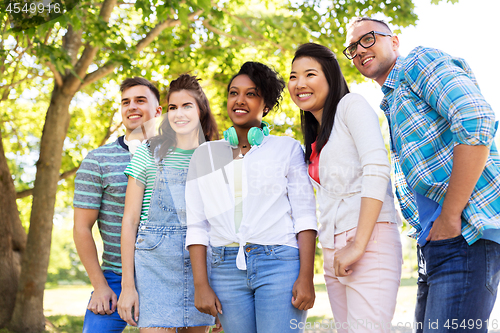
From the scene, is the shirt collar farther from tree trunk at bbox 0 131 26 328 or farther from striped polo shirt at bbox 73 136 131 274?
tree trunk at bbox 0 131 26 328

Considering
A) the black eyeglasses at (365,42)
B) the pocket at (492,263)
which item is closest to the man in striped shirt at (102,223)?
the black eyeglasses at (365,42)

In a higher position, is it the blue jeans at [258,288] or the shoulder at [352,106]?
the shoulder at [352,106]

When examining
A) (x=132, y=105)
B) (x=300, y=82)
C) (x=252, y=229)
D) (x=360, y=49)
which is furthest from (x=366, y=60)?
(x=132, y=105)

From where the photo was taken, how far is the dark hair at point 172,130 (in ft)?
8.61

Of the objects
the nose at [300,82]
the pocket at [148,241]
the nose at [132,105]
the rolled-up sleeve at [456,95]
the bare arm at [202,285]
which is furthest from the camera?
the nose at [132,105]

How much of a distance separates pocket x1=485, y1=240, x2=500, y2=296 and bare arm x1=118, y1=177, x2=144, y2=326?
1751 millimetres

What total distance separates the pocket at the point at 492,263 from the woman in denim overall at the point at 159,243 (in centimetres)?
147

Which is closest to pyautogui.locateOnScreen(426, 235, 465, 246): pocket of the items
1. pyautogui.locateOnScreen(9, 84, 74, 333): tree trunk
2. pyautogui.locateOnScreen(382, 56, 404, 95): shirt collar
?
pyautogui.locateOnScreen(382, 56, 404, 95): shirt collar

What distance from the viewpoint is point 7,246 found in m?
6.01

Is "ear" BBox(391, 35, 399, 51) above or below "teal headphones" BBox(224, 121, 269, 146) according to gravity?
above

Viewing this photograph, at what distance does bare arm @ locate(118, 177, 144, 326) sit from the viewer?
7.66ft

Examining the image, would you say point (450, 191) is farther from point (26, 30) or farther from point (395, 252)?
point (26, 30)

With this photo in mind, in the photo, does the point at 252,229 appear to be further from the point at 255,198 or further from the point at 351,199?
the point at 351,199

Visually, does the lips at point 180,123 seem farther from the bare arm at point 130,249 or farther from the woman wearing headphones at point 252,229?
the bare arm at point 130,249
